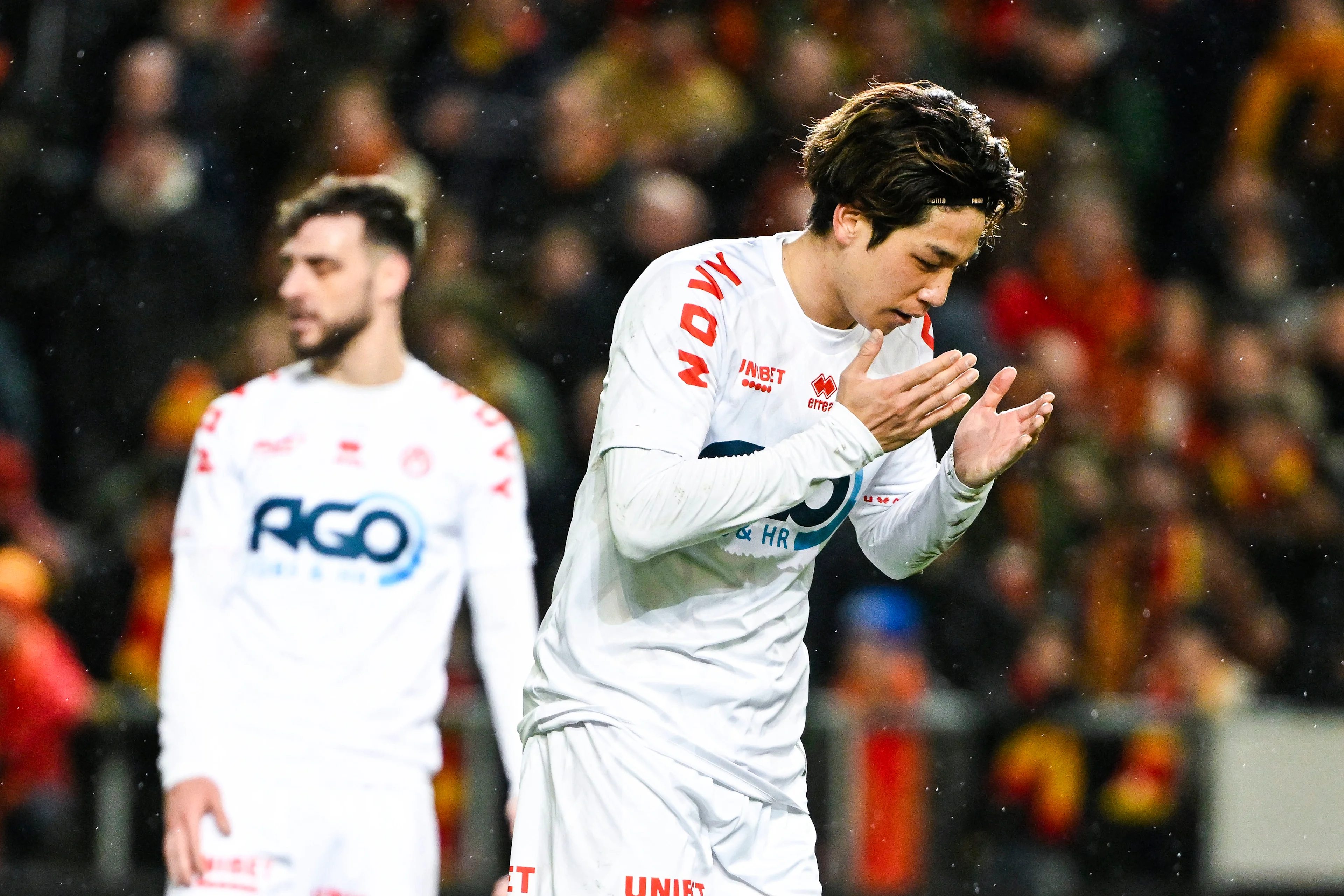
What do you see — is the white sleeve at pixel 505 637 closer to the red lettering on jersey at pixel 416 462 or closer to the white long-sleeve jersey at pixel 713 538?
the red lettering on jersey at pixel 416 462

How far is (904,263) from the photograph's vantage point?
311 cm

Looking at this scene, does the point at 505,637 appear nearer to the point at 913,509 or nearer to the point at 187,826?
the point at 187,826

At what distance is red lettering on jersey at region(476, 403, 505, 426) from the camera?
466cm

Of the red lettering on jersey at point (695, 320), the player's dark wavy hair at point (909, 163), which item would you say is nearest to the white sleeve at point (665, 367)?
the red lettering on jersey at point (695, 320)

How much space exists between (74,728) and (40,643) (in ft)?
1.13

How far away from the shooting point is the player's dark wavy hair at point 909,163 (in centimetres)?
308

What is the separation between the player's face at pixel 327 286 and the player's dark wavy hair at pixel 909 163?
1850 millimetres

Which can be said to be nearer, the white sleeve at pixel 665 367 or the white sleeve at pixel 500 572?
the white sleeve at pixel 665 367

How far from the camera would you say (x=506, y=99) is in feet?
25.5

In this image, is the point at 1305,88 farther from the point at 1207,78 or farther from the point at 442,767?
the point at 442,767

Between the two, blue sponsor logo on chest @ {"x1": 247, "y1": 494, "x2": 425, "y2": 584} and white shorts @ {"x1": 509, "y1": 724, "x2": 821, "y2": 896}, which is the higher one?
blue sponsor logo on chest @ {"x1": 247, "y1": 494, "x2": 425, "y2": 584}

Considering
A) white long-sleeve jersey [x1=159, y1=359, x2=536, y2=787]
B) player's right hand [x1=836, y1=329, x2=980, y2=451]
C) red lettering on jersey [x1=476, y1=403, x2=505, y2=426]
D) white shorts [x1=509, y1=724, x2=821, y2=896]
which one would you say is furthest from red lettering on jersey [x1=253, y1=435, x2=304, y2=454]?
player's right hand [x1=836, y1=329, x2=980, y2=451]

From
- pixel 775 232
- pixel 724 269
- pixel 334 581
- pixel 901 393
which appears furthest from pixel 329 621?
pixel 775 232

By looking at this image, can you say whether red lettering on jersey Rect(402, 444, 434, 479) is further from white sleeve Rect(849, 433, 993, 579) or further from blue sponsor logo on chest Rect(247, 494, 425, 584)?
white sleeve Rect(849, 433, 993, 579)
